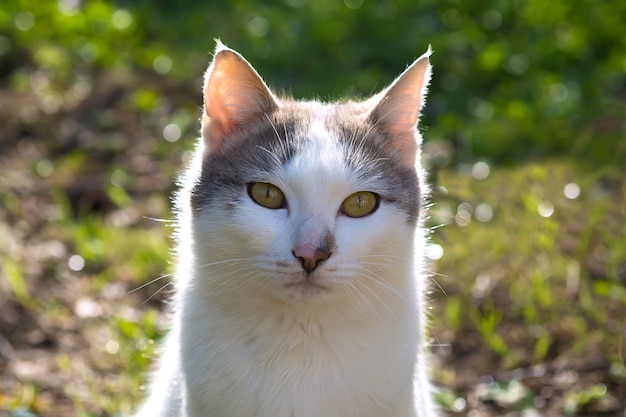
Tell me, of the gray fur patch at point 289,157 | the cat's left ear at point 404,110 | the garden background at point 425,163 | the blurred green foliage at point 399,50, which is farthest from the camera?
the blurred green foliage at point 399,50

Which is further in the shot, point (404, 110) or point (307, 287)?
point (404, 110)

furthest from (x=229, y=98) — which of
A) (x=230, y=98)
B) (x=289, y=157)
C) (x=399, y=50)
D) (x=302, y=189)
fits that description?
(x=399, y=50)

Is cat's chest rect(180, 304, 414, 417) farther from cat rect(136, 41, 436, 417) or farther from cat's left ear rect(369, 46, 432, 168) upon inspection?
cat's left ear rect(369, 46, 432, 168)

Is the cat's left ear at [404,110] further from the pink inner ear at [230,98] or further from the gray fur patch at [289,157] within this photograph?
the pink inner ear at [230,98]

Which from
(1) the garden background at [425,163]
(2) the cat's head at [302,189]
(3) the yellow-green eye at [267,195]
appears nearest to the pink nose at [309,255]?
(2) the cat's head at [302,189]

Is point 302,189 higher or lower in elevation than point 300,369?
higher

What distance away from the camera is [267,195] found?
2.67 m

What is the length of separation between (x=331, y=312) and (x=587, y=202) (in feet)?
7.67

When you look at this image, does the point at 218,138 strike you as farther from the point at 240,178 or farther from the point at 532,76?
the point at 532,76

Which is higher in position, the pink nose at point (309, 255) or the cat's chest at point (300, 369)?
the pink nose at point (309, 255)

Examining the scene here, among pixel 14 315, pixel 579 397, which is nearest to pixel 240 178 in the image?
pixel 579 397

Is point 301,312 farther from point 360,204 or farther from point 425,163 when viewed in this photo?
point 425,163

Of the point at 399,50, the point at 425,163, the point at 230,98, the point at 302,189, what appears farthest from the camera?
the point at 399,50

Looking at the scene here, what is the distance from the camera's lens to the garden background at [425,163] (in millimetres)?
3873
